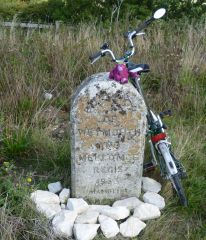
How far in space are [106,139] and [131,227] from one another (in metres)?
0.66

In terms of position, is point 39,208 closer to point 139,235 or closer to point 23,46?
point 139,235

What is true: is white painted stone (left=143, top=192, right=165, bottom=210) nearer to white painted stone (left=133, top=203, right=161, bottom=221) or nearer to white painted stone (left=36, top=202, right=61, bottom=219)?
white painted stone (left=133, top=203, right=161, bottom=221)

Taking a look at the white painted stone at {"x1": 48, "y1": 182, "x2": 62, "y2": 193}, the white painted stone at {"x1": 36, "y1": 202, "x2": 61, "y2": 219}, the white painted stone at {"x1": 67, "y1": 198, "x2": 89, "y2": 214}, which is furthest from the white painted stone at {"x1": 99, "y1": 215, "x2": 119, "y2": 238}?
the white painted stone at {"x1": 48, "y1": 182, "x2": 62, "y2": 193}

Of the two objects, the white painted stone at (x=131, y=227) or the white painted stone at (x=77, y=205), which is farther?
the white painted stone at (x=77, y=205)

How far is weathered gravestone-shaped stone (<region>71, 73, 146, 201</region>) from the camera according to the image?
3191mm

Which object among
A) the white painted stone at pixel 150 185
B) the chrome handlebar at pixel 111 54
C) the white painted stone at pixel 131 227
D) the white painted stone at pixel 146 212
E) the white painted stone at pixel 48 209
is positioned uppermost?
the chrome handlebar at pixel 111 54

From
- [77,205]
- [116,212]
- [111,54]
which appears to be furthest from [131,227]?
[111,54]

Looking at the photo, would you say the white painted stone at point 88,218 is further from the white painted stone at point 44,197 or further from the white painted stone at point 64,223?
the white painted stone at point 44,197

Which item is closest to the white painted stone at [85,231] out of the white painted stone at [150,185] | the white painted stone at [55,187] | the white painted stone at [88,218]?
the white painted stone at [88,218]

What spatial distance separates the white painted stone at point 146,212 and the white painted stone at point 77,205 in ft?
1.24

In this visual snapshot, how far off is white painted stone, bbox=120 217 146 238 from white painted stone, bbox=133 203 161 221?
0.06 meters

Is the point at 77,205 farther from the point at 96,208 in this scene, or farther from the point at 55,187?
the point at 55,187

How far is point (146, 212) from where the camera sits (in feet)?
10.9

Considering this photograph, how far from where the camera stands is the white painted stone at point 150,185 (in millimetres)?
3624
